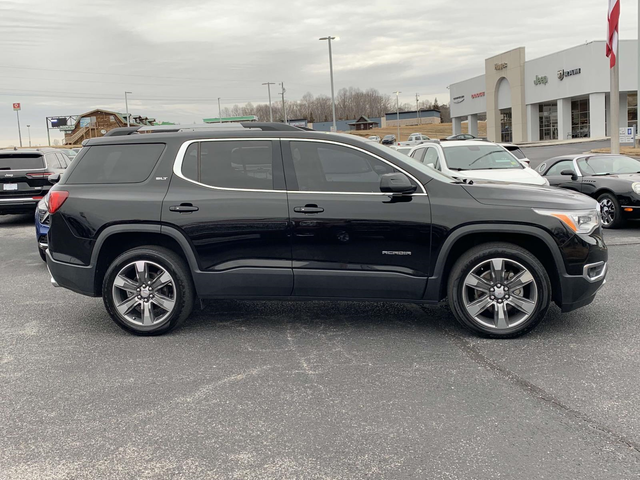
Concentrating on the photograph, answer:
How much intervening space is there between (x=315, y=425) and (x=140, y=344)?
231cm

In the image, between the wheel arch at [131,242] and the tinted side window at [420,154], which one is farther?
the tinted side window at [420,154]

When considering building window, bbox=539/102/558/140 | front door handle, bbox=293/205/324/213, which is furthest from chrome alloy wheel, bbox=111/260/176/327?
building window, bbox=539/102/558/140

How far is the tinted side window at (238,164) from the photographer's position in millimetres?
5477

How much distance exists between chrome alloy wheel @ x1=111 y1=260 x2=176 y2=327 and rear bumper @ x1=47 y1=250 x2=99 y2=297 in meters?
0.26

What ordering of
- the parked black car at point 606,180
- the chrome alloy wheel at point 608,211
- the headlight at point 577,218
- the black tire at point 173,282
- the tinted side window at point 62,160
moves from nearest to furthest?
the headlight at point 577,218 < the black tire at point 173,282 < the parked black car at point 606,180 < the chrome alloy wheel at point 608,211 < the tinted side window at point 62,160

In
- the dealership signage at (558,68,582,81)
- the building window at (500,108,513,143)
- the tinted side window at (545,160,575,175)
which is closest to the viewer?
the tinted side window at (545,160,575,175)

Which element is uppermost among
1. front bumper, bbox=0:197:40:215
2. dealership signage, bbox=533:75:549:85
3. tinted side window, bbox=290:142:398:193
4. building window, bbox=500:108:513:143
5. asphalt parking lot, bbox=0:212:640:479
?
dealership signage, bbox=533:75:549:85

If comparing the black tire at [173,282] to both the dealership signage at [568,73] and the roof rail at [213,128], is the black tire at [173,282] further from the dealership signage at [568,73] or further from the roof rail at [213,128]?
the dealership signage at [568,73]

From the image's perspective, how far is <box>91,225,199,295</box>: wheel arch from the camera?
5461 mm

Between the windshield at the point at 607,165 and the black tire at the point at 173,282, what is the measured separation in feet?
30.7

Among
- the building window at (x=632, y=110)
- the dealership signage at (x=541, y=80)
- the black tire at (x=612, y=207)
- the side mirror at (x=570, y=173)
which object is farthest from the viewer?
the building window at (x=632, y=110)

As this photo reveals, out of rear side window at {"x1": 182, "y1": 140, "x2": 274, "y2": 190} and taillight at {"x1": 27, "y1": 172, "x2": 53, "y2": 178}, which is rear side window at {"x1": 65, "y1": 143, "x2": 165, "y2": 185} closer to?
rear side window at {"x1": 182, "y1": 140, "x2": 274, "y2": 190}

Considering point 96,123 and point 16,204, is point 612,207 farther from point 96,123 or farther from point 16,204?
point 96,123

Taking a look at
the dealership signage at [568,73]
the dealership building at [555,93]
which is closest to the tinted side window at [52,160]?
the dealership building at [555,93]
